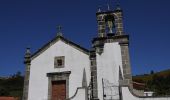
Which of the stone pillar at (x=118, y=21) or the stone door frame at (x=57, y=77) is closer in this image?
the stone pillar at (x=118, y=21)

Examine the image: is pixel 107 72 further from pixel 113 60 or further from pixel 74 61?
pixel 74 61

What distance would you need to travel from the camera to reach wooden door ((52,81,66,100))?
16.4 m

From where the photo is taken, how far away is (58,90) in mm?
16656

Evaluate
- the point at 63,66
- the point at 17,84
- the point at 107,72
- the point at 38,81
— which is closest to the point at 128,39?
the point at 107,72

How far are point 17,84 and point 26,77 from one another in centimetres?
4971

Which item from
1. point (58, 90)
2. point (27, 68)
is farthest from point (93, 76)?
point (27, 68)

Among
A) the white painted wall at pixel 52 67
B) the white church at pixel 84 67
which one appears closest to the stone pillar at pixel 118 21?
the white church at pixel 84 67

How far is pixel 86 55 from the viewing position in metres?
16.6

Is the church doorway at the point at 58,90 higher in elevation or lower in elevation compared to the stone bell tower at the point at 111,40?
lower

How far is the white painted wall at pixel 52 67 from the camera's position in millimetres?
16328

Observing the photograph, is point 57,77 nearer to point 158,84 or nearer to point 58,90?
point 58,90

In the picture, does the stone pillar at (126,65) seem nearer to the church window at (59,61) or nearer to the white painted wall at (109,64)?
the white painted wall at (109,64)

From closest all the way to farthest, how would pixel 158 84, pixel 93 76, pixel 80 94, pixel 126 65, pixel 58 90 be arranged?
pixel 80 94
pixel 126 65
pixel 93 76
pixel 58 90
pixel 158 84

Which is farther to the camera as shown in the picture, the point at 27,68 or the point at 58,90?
the point at 27,68
